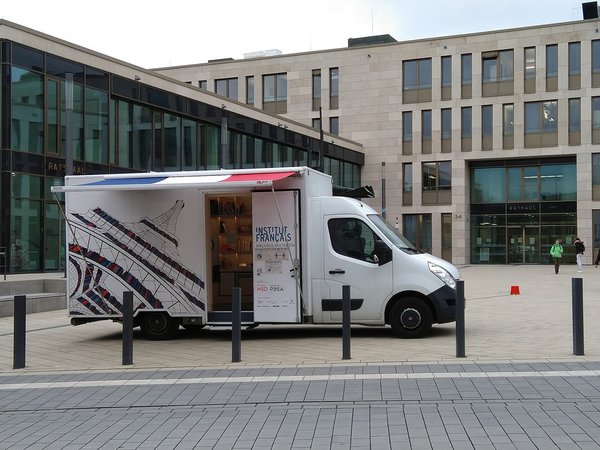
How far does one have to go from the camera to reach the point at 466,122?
4916cm

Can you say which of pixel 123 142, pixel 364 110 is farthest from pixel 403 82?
pixel 123 142

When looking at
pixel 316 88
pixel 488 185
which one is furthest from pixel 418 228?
pixel 316 88

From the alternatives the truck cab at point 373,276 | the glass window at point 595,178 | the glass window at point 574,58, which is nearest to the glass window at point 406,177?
the glass window at point 595,178

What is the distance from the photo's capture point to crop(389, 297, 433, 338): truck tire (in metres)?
A: 11.1

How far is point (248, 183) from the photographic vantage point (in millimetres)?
9984

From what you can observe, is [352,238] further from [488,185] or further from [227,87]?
[227,87]

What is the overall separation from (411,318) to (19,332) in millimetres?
5763

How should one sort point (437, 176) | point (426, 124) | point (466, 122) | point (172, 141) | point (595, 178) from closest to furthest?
point (172, 141)
point (595, 178)
point (466, 122)
point (437, 176)
point (426, 124)

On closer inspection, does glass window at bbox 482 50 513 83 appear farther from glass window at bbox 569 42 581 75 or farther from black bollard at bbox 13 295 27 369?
black bollard at bbox 13 295 27 369

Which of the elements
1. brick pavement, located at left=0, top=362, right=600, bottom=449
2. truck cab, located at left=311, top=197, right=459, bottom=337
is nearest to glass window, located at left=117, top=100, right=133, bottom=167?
truck cab, located at left=311, top=197, right=459, bottom=337

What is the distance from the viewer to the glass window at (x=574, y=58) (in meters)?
46.0

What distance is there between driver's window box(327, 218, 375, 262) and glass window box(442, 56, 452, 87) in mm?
40309

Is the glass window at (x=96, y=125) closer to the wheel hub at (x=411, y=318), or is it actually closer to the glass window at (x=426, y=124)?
the wheel hub at (x=411, y=318)

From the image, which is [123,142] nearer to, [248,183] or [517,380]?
→ [248,183]
